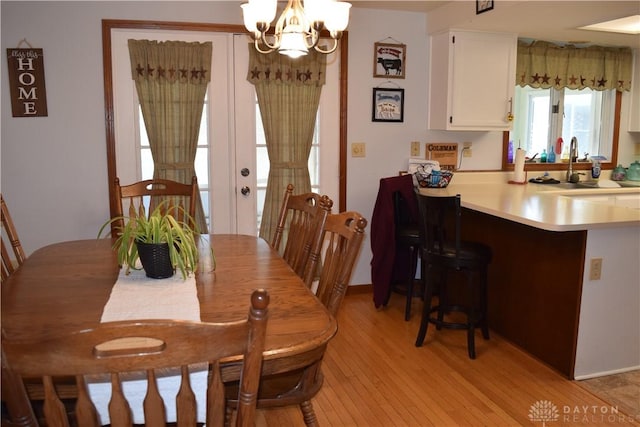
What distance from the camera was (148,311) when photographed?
5.38 feet

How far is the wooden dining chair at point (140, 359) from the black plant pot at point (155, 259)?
3.06ft

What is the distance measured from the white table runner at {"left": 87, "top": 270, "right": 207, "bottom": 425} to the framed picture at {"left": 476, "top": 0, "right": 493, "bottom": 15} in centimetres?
257

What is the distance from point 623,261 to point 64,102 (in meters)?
3.53

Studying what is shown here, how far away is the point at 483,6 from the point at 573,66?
1667 millimetres

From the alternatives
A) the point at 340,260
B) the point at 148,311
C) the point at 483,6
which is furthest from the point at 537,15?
the point at 148,311

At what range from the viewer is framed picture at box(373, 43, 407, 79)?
4113 millimetres

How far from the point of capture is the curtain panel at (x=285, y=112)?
3863mm

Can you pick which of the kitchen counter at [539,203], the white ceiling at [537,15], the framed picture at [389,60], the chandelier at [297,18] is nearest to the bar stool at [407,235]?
the kitchen counter at [539,203]

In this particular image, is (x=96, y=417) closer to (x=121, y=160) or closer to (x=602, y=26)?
(x=121, y=160)

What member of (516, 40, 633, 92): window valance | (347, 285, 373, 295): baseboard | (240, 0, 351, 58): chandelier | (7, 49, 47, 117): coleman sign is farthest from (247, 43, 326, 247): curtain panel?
(516, 40, 633, 92): window valance

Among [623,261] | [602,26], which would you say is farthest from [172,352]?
[602,26]

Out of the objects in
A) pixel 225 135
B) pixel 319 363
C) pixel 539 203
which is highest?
pixel 225 135

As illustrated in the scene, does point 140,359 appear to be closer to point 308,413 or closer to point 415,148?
point 308,413

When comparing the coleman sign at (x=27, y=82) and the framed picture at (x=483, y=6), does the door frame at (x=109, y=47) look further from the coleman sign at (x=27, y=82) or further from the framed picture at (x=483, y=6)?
the framed picture at (x=483, y=6)
